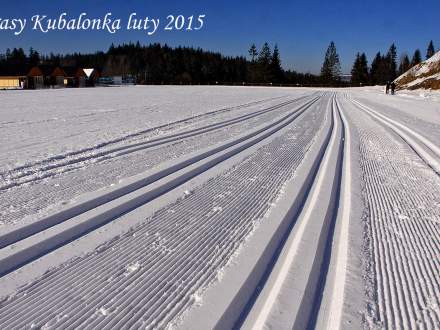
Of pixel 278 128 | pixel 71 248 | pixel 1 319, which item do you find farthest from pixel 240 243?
pixel 278 128

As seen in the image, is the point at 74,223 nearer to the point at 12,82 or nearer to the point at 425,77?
the point at 425,77

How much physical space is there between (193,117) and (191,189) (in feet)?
28.7

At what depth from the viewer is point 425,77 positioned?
5081 centimetres

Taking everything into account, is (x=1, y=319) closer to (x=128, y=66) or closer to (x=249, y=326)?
(x=249, y=326)

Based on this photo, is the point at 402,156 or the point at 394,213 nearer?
the point at 394,213

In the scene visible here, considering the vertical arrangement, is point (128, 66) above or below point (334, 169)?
above

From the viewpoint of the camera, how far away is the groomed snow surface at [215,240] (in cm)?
258

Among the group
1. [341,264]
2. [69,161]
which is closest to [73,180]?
[69,161]

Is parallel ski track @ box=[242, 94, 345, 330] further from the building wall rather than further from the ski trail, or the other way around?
the building wall

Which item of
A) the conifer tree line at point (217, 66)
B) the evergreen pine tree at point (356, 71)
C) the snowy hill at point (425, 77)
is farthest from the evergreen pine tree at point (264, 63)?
the snowy hill at point (425, 77)

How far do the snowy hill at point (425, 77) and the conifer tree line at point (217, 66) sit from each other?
1271 inches

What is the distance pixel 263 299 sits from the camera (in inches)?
107

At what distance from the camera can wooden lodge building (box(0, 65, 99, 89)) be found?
57.0 metres

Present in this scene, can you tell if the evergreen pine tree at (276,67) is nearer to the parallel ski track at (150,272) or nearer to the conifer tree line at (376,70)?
the conifer tree line at (376,70)
